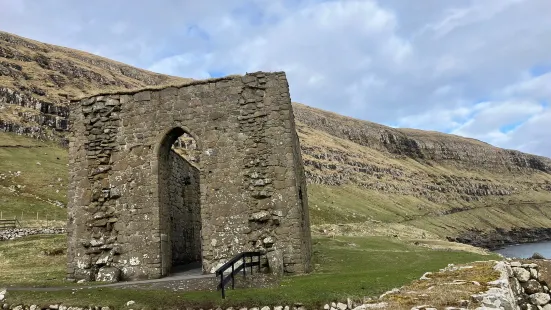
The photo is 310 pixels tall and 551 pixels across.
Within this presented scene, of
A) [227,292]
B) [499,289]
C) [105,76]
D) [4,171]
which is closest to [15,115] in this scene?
[4,171]

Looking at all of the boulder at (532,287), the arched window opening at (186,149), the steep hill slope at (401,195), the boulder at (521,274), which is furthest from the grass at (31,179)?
the boulder at (532,287)

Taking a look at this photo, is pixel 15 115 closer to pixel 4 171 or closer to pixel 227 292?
pixel 4 171

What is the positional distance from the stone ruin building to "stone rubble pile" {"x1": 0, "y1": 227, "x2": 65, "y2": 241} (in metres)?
Answer: 25.6

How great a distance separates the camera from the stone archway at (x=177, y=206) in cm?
1970

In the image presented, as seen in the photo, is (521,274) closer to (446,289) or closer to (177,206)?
(446,289)

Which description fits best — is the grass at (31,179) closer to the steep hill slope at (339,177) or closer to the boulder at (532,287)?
the steep hill slope at (339,177)

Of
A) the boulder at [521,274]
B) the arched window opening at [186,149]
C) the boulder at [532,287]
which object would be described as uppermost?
the arched window opening at [186,149]

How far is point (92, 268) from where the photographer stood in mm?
19125

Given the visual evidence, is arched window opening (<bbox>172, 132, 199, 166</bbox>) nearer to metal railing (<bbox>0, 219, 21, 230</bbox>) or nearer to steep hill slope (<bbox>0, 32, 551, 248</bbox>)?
steep hill slope (<bbox>0, 32, 551, 248</bbox>)

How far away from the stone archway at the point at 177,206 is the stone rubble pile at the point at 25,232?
23053mm

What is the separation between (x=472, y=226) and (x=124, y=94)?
5475 inches

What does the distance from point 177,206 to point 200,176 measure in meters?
7.01

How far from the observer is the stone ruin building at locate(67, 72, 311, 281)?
18.2m

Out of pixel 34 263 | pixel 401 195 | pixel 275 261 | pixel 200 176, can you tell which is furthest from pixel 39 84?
pixel 401 195
